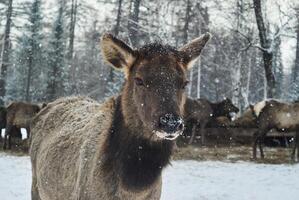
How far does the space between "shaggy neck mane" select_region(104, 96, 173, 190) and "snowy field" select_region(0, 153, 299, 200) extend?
3680 millimetres

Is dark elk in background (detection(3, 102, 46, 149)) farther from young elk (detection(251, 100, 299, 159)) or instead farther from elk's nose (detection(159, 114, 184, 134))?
elk's nose (detection(159, 114, 184, 134))

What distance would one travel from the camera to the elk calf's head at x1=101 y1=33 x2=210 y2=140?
11.9 feet

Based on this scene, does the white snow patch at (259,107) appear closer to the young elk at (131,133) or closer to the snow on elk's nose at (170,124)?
the young elk at (131,133)

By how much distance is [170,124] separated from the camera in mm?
3354

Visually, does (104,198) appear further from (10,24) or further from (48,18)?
(48,18)

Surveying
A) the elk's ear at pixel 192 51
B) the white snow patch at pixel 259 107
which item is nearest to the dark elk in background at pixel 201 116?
the white snow patch at pixel 259 107

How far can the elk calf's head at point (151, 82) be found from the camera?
361cm

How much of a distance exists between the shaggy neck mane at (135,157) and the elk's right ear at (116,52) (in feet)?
1.88

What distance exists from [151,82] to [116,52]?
556 mm

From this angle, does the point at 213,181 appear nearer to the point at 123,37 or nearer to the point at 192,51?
the point at 192,51

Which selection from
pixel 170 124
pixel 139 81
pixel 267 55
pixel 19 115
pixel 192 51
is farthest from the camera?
pixel 267 55

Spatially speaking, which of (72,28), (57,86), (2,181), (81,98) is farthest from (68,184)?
(72,28)

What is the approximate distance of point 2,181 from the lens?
30.2 ft

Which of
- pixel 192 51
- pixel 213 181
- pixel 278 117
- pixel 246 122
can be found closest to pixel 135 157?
pixel 192 51
